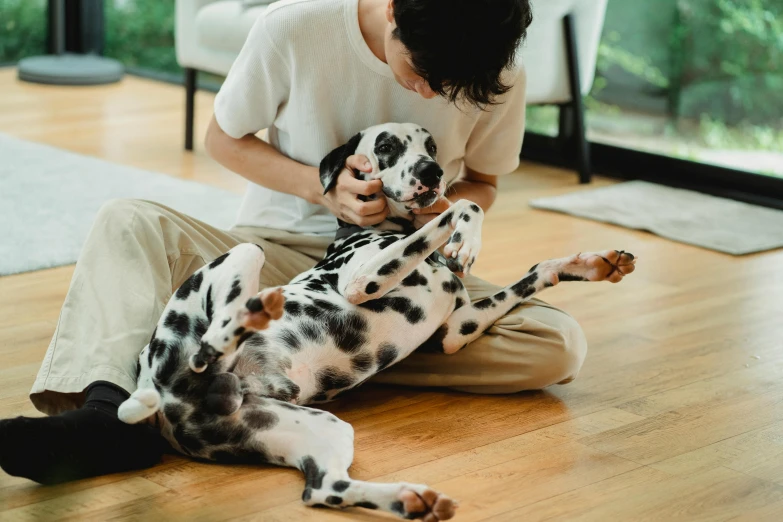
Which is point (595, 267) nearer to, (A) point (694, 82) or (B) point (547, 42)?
(B) point (547, 42)

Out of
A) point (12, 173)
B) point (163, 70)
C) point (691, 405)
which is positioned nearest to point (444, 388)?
point (691, 405)

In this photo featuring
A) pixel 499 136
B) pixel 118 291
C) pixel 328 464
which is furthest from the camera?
pixel 499 136

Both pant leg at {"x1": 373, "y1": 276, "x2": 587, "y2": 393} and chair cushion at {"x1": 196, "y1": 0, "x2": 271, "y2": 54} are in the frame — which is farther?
chair cushion at {"x1": 196, "y1": 0, "x2": 271, "y2": 54}

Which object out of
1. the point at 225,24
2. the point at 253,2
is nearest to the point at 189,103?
the point at 225,24

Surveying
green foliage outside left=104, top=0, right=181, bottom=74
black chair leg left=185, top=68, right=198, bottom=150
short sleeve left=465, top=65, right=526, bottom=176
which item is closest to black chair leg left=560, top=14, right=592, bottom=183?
black chair leg left=185, top=68, right=198, bottom=150

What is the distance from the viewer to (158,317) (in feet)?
6.87

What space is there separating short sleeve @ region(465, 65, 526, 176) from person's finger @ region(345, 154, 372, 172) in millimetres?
353

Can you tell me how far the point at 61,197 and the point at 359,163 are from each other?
2119 millimetres

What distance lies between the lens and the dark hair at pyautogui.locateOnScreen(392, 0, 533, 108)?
190 cm

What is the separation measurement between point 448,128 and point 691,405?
2.70 ft

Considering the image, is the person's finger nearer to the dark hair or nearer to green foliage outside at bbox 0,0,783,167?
the dark hair

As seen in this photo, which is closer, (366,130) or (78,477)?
(78,477)

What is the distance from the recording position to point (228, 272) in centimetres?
194

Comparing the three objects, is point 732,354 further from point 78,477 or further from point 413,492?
point 78,477
